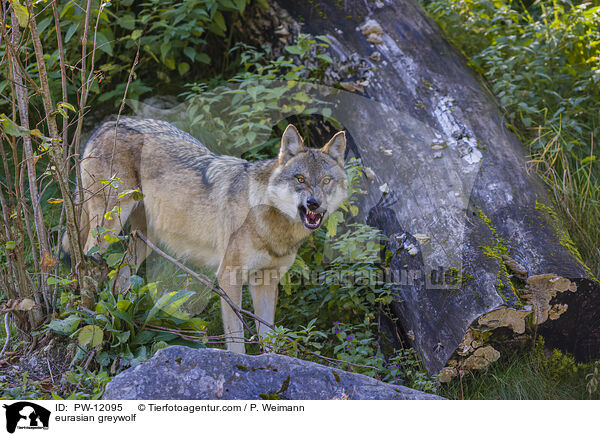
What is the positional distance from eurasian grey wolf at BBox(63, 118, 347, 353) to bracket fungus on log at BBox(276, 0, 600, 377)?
75 cm

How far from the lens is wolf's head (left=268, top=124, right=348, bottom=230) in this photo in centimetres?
429

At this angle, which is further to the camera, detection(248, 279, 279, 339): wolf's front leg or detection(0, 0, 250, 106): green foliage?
detection(0, 0, 250, 106): green foliage

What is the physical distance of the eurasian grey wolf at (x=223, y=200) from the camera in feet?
14.4

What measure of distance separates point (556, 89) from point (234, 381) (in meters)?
5.18

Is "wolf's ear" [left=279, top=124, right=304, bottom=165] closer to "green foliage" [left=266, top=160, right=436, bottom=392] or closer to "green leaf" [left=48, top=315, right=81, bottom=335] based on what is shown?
"green foliage" [left=266, top=160, right=436, bottom=392]

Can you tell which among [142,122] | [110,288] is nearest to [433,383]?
[110,288]

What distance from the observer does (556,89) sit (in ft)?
20.1

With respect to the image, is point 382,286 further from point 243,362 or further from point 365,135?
point 243,362

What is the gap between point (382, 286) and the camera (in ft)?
15.2

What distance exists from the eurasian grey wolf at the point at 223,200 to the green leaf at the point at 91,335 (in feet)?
3.25

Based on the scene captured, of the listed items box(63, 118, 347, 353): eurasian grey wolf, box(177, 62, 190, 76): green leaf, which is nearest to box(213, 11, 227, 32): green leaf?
box(177, 62, 190, 76): green leaf

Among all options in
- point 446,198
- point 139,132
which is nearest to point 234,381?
point 446,198

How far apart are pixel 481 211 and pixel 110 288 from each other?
2902mm
